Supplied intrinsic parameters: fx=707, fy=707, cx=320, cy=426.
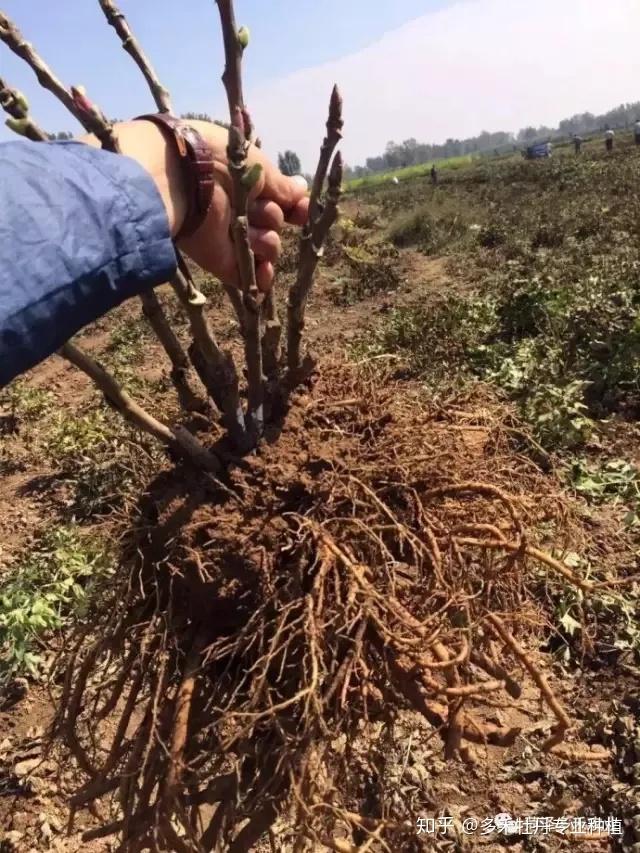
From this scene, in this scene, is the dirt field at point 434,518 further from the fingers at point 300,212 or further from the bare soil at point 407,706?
the fingers at point 300,212

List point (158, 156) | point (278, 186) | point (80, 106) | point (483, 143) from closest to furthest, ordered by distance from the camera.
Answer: point (80, 106), point (158, 156), point (278, 186), point (483, 143)

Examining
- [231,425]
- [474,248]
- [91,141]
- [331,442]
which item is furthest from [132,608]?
[474,248]

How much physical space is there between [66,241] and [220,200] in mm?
509

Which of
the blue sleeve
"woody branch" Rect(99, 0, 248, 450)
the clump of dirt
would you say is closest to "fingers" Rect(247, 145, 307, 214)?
"woody branch" Rect(99, 0, 248, 450)

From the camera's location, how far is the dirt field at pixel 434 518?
1.70 metres

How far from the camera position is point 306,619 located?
5.09 ft

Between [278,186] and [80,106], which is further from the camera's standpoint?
[278,186]

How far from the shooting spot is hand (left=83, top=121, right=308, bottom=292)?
1.38 m

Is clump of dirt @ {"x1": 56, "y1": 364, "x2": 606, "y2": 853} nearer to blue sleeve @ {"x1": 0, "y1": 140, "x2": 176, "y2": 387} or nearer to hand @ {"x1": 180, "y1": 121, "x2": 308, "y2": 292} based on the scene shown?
hand @ {"x1": 180, "y1": 121, "x2": 308, "y2": 292}

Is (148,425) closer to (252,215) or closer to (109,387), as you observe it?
(109,387)

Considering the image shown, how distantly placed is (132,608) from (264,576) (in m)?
0.45

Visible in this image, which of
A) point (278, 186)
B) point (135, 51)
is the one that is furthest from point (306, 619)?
point (135, 51)

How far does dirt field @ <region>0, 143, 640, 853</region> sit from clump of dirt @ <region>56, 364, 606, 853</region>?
0.04 feet

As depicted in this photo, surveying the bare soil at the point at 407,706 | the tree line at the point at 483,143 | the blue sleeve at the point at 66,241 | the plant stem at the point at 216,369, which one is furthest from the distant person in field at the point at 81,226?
the tree line at the point at 483,143
